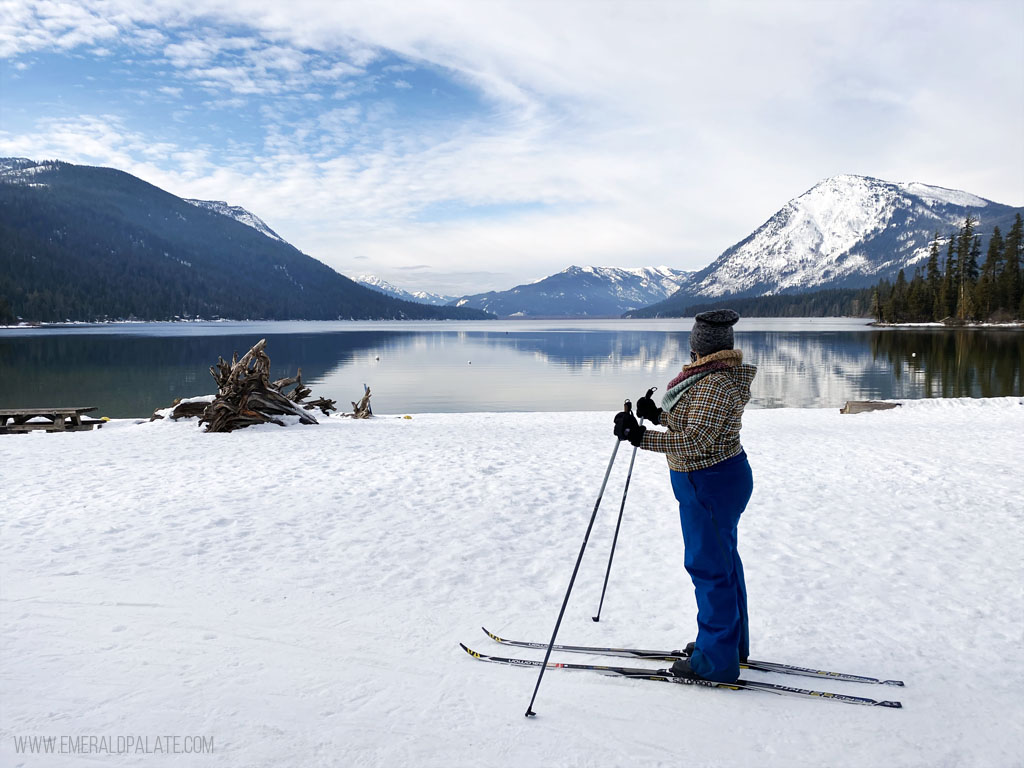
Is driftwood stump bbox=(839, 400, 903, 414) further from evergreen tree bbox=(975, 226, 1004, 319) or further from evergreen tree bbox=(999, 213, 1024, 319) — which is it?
evergreen tree bbox=(999, 213, 1024, 319)

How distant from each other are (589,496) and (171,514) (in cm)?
596

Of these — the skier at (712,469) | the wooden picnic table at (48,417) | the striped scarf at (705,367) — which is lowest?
the wooden picnic table at (48,417)

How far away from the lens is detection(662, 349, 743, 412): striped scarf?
12.7ft

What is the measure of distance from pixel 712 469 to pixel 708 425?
0.33 metres

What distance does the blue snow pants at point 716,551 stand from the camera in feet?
12.6

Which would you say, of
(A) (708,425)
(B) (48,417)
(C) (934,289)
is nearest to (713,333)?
(A) (708,425)

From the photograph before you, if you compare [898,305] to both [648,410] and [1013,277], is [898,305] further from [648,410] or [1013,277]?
[648,410]

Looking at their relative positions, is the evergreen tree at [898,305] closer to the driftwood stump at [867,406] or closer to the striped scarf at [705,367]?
the driftwood stump at [867,406]

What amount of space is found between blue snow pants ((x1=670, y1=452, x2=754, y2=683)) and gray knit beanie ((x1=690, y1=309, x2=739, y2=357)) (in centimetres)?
79

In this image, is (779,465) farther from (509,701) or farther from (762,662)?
(509,701)

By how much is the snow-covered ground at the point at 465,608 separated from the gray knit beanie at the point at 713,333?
7.91 ft

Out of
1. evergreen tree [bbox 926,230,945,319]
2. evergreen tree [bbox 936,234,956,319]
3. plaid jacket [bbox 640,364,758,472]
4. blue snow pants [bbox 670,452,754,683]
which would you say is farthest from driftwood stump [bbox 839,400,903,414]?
evergreen tree [bbox 926,230,945,319]

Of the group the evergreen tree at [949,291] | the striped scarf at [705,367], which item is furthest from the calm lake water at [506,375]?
the evergreen tree at [949,291]

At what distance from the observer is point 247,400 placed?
51.3 feet
